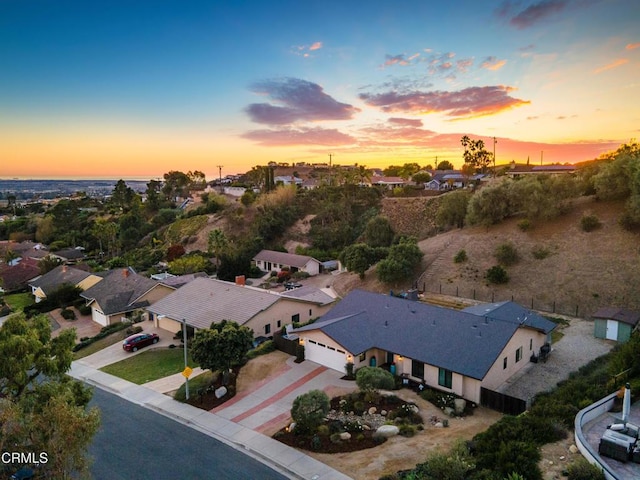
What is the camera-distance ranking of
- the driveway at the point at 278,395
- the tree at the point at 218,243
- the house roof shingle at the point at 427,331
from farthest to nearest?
the tree at the point at 218,243, the house roof shingle at the point at 427,331, the driveway at the point at 278,395

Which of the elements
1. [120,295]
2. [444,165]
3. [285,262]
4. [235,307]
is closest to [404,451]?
[235,307]

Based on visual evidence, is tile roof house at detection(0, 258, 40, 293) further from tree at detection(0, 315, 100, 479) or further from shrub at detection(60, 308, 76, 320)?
tree at detection(0, 315, 100, 479)

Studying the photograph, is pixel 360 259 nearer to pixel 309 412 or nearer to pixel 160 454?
pixel 309 412

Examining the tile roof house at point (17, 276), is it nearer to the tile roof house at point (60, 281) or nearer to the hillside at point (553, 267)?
the tile roof house at point (60, 281)

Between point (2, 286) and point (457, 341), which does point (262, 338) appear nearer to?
point (457, 341)

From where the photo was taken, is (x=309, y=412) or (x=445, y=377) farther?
(x=445, y=377)

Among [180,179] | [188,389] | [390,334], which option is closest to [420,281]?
[390,334]

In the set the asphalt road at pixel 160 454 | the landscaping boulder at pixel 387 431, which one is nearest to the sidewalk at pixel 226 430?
the asphalt road at pixel 160 454
